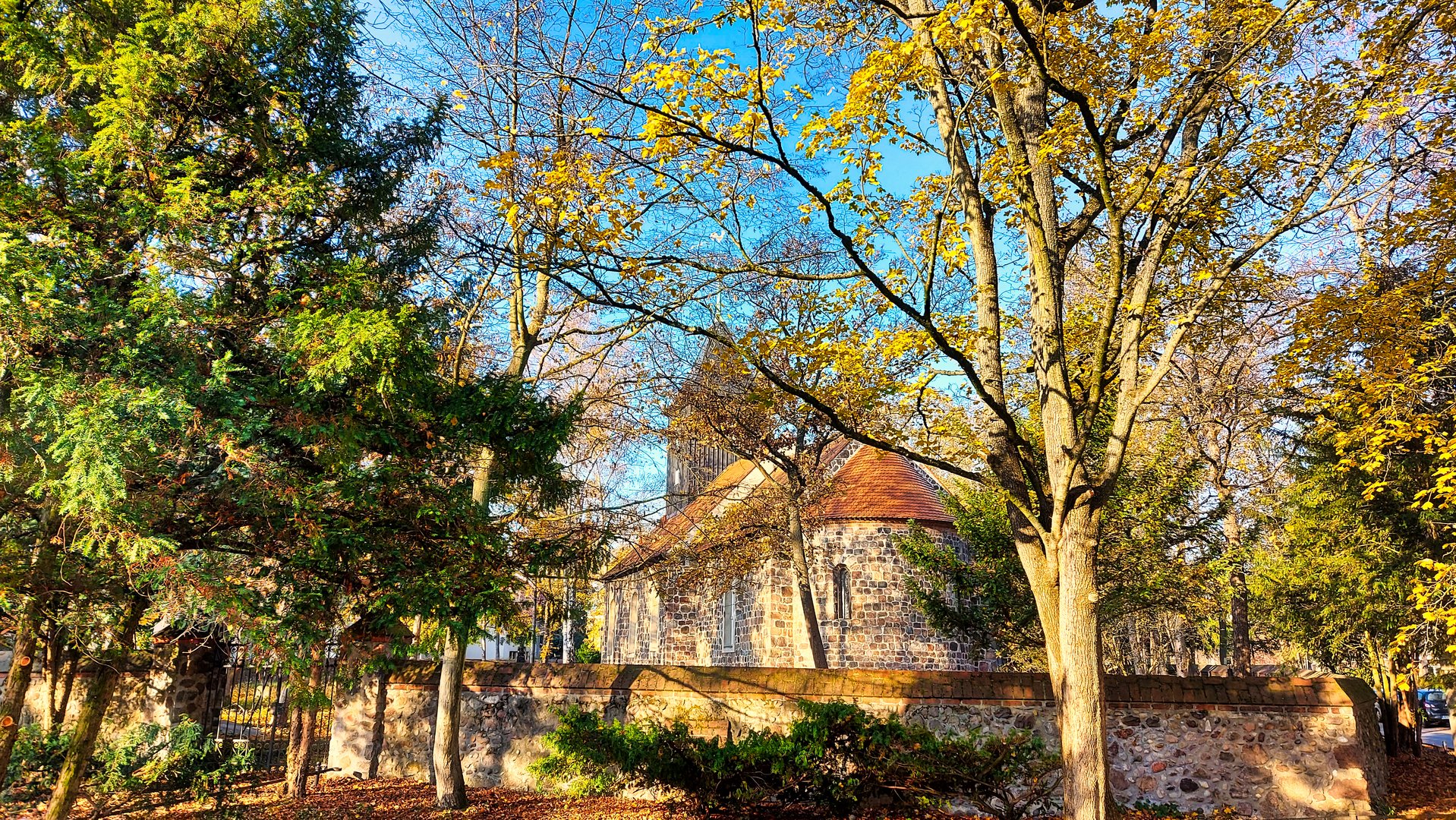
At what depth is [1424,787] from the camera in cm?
1091

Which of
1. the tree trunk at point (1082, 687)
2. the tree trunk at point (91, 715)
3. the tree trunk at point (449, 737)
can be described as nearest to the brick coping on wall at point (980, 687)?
the tree trunk at point (449, 737)

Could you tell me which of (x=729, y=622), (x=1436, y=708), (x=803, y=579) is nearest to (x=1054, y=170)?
(x=803, y=579)

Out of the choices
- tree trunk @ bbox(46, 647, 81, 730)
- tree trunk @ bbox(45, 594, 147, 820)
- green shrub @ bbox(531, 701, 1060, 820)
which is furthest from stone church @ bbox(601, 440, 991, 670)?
tree trunk @ bbox(45, 594, 147, 820)

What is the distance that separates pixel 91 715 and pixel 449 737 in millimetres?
3363


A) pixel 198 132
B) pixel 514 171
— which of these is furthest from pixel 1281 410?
pixel 198 132

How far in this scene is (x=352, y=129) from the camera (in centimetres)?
700

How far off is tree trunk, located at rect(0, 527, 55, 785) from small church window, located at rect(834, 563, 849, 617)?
1690 centimetres

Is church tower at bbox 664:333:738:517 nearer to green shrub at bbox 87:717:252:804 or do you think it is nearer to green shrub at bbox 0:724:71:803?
green shrub at bbox 87:717:252:804

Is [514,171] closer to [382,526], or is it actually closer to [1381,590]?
[382,526]

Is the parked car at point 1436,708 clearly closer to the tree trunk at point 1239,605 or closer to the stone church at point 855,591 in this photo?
the tree trunk at point 1239,605

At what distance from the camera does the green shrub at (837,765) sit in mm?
7082

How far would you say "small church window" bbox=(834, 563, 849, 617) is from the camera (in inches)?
811

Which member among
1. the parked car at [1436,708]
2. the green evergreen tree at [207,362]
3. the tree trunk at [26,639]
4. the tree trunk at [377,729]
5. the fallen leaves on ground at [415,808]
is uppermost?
the green evergreen tree at [207,362]

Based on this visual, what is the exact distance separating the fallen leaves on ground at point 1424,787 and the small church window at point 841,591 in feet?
35.4
